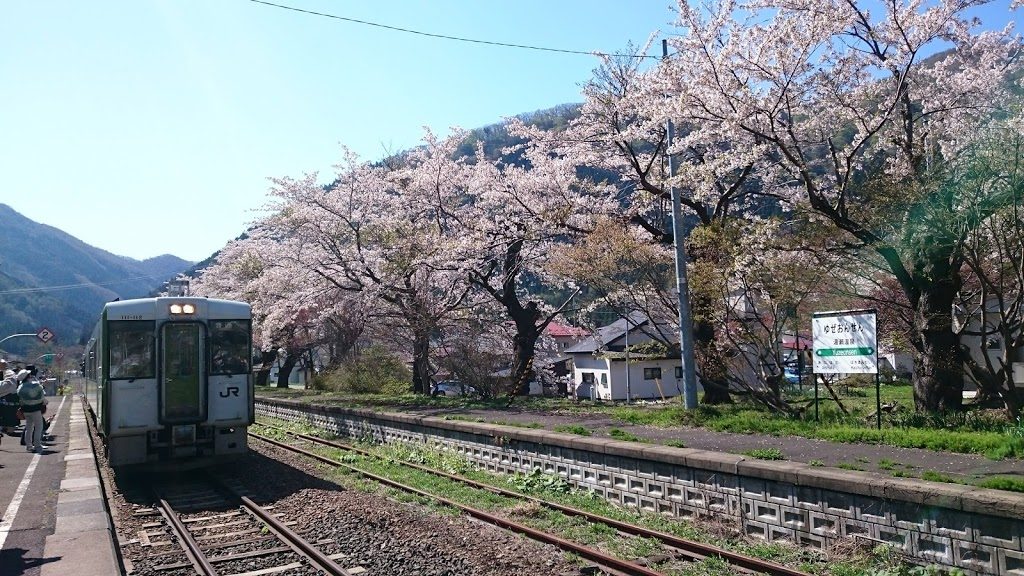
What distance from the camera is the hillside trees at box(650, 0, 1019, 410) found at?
1064 cm

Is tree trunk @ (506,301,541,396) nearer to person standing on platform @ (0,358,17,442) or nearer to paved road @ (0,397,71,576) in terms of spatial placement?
paved road @ (0,397,71,576)

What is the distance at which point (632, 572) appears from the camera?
673cm

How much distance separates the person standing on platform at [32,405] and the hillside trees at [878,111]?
13192mm

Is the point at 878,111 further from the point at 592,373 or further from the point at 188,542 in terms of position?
the point at 592,373

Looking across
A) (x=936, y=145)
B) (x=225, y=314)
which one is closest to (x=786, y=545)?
(x=936, y=145)

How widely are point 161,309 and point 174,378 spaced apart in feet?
3.80

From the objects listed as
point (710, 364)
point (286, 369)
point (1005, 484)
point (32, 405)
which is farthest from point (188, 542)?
point (286, 369)

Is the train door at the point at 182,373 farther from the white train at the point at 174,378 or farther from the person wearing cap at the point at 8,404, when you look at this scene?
the person wearing cap at the point at 8,404

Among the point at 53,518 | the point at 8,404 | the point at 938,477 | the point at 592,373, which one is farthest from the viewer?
the point at 592,373

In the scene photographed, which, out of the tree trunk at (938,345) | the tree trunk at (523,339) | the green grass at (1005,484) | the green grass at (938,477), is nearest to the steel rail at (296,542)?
the green grass at (938,477)

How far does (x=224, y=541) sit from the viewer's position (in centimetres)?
866

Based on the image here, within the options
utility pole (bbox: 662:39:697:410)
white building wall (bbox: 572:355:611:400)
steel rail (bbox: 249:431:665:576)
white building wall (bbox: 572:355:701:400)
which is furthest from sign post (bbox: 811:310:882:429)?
white building wall (bbox: 572:355:611:400)

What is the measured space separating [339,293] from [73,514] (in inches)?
609

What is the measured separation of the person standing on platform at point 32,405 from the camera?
14.5 meters
